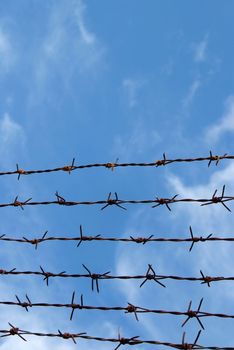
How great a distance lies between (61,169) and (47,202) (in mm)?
340

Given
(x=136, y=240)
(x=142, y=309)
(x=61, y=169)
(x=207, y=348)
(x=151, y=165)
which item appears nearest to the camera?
(x=207, y=348)

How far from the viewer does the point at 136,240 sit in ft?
14.3

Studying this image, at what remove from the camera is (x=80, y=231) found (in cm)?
445

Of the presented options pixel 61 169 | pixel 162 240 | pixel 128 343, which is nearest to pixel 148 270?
pixel 162 240

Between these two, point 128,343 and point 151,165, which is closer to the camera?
point 128,343

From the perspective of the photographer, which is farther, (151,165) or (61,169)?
(61,169)

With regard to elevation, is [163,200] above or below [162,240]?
above

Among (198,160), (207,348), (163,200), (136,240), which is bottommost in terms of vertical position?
(207,348)

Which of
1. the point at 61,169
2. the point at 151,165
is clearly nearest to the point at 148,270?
the point at 151,165

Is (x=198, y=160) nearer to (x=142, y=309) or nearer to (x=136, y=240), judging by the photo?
(x=136, y=240)

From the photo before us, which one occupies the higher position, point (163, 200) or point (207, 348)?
point (163, 200)

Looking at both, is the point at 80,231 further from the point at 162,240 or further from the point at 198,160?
the point at 198,160

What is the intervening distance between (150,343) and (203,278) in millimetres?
543

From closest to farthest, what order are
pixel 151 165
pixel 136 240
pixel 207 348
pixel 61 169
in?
1. pixel 207 348
2. pixel 136 240
3. pixel 151 165
4. pixel 61 169
